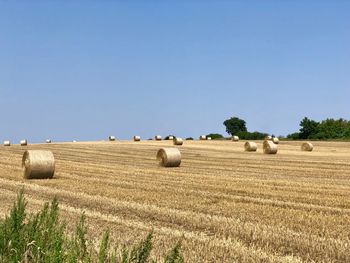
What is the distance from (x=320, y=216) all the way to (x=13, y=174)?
1344 centimetres

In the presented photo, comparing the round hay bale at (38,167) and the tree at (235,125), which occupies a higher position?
the tree at (235,125)

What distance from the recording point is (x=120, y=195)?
13.1 meters

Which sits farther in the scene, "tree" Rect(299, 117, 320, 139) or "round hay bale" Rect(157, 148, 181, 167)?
"tree" Rect(299, 117, 320, 139)

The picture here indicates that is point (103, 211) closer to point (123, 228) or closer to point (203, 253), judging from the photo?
point (123, 228)

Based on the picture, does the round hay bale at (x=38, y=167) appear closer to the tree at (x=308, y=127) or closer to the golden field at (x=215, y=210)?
the golden field at (x=215, y=210)

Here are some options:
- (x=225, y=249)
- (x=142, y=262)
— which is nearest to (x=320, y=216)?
(x=225, y=249)

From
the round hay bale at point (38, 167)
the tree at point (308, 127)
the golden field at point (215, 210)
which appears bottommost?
the golden field at point (215, 210)

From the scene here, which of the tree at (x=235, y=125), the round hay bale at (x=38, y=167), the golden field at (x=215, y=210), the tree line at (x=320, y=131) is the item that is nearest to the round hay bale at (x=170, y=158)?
the golden field at (x=215, y=210)

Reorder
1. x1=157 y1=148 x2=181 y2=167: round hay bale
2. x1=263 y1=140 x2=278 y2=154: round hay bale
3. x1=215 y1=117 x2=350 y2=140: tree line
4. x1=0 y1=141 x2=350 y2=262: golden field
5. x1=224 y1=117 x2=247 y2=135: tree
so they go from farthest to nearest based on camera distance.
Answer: x1=224 y1=117 x2=247 y2=135: tree
x1=215 y1=117 x2=350 y2=140: tree line
x1=263 y1=140 x2=278 y2=154: round hay bale
x1=157 y1=148 x2=181 y2=167: round hay bale
x1=0 y1=141 x2=350 y2=262: golden field

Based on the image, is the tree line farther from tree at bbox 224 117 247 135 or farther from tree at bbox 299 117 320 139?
tree at bbox 224 117 247 135

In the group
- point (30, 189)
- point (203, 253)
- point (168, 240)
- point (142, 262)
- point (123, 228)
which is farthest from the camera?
point (30, 189)

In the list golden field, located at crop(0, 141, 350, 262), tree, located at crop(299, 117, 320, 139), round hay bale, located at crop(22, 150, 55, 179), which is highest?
tree, located at crop(299, 117, 320, 139)

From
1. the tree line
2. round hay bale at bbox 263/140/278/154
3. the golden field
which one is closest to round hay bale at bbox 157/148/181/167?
the golden field

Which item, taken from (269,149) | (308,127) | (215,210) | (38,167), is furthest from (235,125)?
(215,210)
